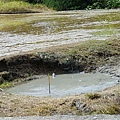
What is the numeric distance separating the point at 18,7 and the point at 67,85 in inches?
1123

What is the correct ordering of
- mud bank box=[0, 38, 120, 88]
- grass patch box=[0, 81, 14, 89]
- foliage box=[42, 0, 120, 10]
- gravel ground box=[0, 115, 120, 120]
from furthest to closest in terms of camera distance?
foliage box=[42, 0, 120, 10]
mud bank box=[0, 38, 120, 88]
grass patch box=[0, 81, 14, 89]
gravel ground box=[0, 115, 120, 120]

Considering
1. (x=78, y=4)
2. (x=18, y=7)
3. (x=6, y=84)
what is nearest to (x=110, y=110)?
(x=6, y=84)

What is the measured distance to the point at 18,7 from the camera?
121ft

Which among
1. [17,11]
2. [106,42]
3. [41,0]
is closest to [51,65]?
[106,42]

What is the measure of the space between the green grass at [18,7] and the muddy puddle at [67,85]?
1068 inches

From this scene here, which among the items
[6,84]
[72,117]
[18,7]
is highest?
[72,117]

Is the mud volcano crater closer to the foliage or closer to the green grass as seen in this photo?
the foliage

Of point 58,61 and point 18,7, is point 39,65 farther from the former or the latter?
point 18,7

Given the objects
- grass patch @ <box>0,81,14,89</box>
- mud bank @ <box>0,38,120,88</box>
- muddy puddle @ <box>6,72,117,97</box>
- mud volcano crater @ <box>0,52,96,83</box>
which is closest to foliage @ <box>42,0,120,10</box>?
mud bank @ <box>0,38,120,88</box>

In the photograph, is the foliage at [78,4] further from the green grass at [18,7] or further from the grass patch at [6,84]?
the grass patch at [6,84]

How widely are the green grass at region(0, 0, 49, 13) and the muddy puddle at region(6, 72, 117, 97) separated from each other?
27139 millimetres

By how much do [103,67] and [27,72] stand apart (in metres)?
2.14

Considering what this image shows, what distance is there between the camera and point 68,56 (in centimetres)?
1102

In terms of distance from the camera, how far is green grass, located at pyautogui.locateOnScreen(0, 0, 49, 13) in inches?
1441
